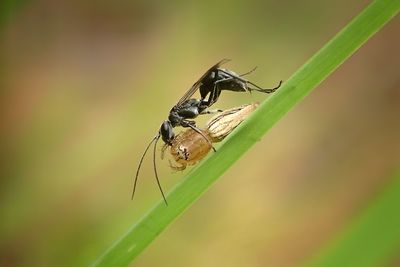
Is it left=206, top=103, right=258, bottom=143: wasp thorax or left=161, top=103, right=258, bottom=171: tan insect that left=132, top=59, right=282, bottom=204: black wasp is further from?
left=206, top=103, right=258, bottom=143: wasp thorax

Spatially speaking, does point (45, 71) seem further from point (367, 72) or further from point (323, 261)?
point (323, 261)

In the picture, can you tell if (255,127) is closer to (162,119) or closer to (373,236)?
(373,236)

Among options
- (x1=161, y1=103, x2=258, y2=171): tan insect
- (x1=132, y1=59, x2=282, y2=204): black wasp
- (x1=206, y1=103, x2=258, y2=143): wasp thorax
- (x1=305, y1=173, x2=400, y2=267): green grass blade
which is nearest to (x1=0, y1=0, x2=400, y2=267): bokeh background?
(x1=132, y1=59, x2=282, y2=204): black wasp

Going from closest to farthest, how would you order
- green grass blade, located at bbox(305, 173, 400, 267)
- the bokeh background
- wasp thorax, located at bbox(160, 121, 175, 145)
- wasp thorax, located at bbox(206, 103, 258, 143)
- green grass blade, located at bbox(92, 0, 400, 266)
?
green grass blade, located at bbox(92, 0, 400, 266), green grass blade, located at bbox(305, 173, 400, 267), wasp thorax, located at bbox(206, 103, 258, 143), wasp thorax, located at bbox(160, 121, 175, 145), the bokeh background

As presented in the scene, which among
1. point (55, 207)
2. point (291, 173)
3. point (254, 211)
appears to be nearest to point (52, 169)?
point (55, 207)

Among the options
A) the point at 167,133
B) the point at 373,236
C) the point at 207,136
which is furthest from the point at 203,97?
the point at 373,236

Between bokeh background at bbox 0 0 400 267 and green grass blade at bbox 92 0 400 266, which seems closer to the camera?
green grass blade at bbox 92 0 400 266

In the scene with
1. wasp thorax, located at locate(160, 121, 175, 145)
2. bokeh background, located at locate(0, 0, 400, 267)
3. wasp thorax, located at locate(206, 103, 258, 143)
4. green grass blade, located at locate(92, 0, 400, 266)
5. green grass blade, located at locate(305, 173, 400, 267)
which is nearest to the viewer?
green grass blade, located at locate(92, 0, 400, 266)
